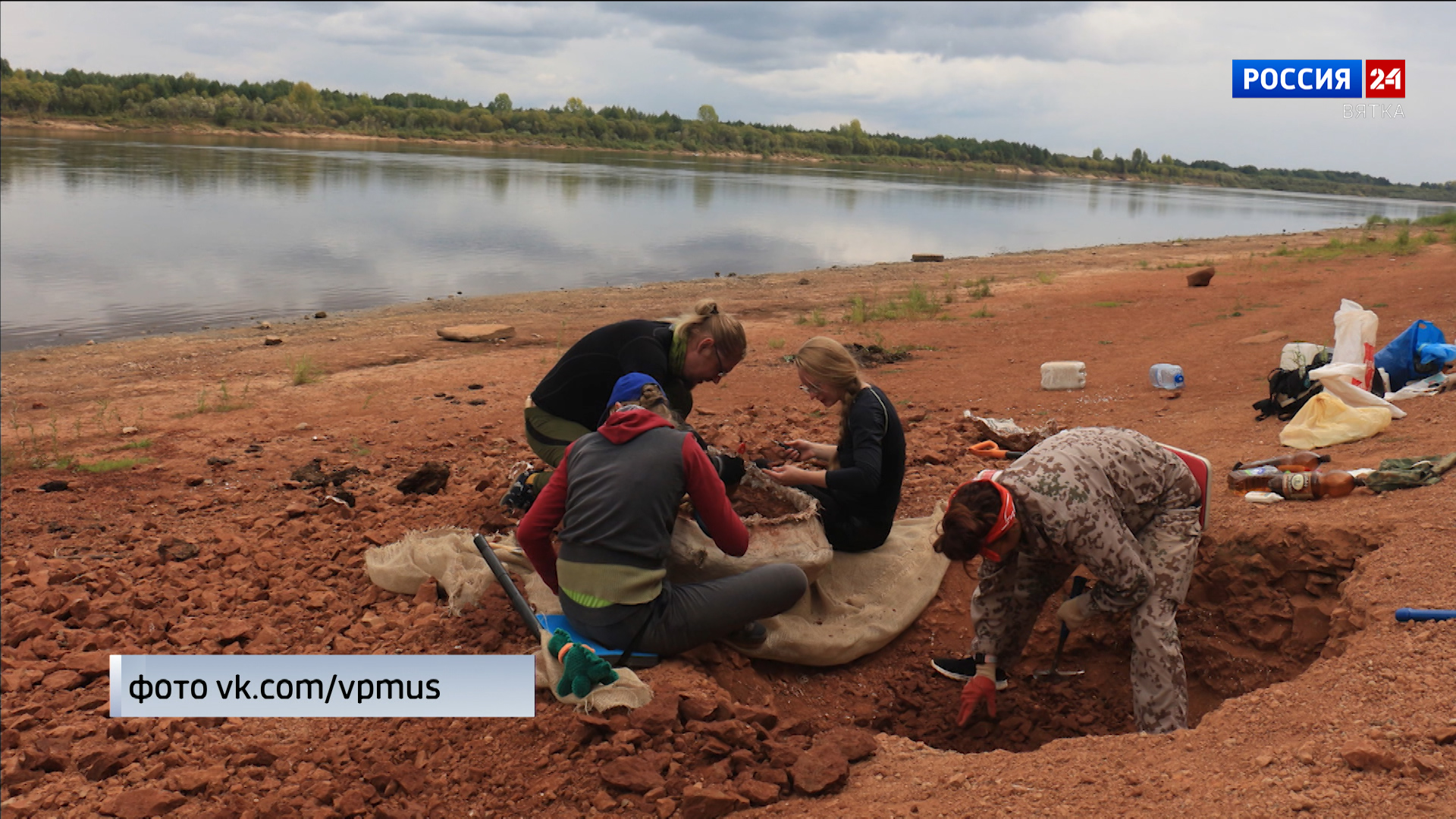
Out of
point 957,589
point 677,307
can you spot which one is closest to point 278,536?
point 957,589

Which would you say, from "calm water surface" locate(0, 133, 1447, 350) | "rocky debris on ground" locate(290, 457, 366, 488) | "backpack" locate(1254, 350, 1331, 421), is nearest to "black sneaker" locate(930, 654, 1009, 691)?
"backpack" locate(1254, 350, 1331, 421)

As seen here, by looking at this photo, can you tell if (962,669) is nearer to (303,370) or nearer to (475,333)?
(303,370)

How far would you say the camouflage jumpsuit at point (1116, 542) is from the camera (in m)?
3.29

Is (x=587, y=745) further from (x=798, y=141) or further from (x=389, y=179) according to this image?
(x=798, y=141)

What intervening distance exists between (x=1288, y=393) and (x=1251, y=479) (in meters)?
1.78

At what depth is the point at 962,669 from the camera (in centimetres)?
396

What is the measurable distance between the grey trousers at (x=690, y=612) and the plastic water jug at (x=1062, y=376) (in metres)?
4.91

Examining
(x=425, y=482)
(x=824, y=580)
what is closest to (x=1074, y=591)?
(x=824, y=580)

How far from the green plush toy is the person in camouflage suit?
1.16 m

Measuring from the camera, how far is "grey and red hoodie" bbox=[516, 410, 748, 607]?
125 inches

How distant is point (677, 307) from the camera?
1431 centimetres

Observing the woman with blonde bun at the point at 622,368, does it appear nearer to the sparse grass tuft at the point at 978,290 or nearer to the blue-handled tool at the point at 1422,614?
the blue-handled tool at the point at 1422,614

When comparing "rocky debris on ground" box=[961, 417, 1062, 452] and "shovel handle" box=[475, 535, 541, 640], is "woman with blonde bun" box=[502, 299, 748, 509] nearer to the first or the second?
"shovel handle" box=[475, 535, 541, 640]

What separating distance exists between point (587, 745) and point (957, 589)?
2143 millimetres
